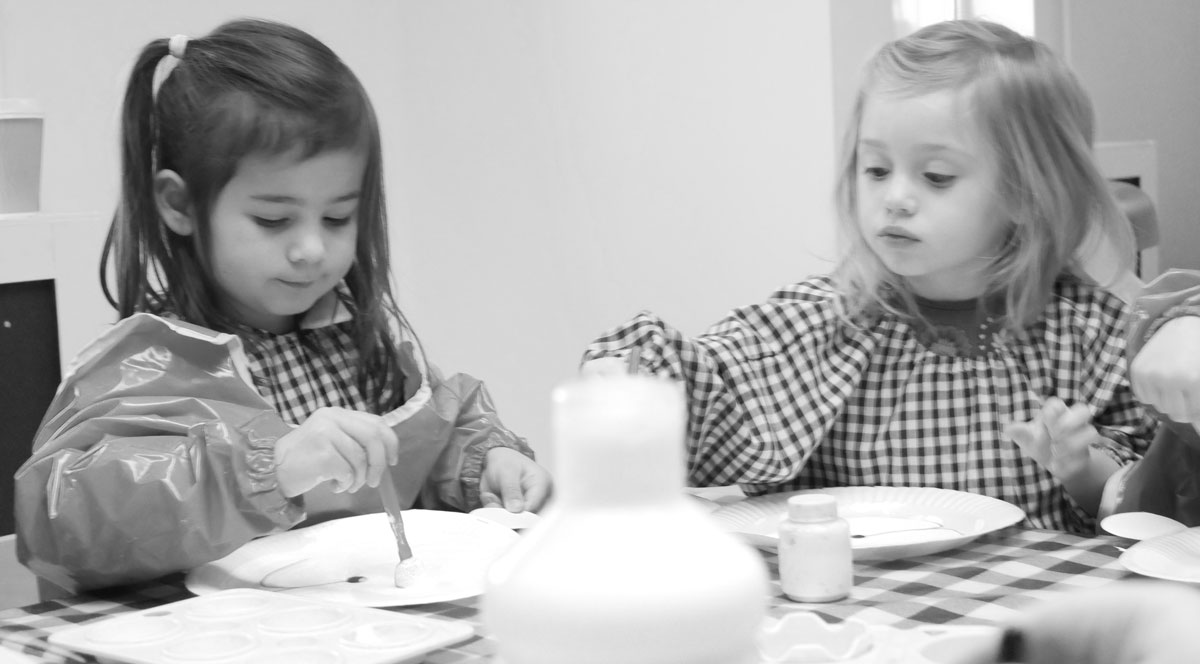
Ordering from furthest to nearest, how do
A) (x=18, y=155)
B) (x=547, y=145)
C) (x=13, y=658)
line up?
(x=547, y=145)
(x=18, y=155)
(x=13, y=658)

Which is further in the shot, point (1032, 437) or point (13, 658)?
point (1032, 437)

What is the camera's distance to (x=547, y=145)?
2.85 metres

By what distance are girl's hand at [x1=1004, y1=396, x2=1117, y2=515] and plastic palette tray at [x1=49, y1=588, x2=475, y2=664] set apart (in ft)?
1.80

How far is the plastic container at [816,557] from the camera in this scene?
2.91ft

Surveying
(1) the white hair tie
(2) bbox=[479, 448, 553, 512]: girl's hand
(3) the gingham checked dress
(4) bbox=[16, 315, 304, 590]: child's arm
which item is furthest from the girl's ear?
(3) the gingham checked dress

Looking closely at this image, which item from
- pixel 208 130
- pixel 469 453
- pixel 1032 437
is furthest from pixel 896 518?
pixel 208 130

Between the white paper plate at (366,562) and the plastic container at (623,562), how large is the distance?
482 mm

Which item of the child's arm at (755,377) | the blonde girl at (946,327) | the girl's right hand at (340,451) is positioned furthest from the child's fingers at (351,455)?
the blonde girl at (946,327)

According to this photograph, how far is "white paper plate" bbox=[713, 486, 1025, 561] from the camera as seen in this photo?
1.00 m

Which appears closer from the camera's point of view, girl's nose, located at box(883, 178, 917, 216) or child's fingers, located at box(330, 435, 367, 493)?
child's fingers, located at box(330, 435, 367, 493)

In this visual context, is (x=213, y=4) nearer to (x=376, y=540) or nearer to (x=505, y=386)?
(x=505, y=386)

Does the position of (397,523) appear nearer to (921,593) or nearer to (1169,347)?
(921,593)

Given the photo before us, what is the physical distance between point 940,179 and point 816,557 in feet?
2.17

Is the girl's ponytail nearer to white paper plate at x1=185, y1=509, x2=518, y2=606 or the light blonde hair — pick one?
white paper plate at x1=185, y1=509, x2=518, y2=606
